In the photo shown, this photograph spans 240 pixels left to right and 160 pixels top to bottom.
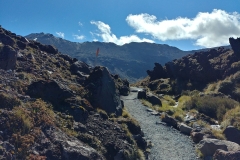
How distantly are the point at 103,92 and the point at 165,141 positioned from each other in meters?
5.39

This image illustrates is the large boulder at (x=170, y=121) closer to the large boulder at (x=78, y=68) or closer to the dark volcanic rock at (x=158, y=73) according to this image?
the large boulder at (x=78, y=68)

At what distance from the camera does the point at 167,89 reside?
39.5 meters

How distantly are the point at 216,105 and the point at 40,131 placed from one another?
18.6m

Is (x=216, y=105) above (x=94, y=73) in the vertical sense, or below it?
below

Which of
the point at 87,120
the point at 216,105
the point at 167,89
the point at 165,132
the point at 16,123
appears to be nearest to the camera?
the point at 16,123

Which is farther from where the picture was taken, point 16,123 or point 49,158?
point 16,123

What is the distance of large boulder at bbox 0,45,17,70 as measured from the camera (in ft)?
53.9

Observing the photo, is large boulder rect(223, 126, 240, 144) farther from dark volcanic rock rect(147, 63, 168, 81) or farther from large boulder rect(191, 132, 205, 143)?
dark volcanic rock rect(147, 63, 168, 81)

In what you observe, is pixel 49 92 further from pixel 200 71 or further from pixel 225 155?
pixel 200 71

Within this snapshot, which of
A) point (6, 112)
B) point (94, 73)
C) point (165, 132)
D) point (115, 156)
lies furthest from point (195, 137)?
point (6, 112)

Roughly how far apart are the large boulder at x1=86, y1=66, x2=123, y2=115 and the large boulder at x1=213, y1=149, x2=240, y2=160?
7.01m

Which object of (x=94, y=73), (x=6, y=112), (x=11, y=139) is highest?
(x=94, y=73)

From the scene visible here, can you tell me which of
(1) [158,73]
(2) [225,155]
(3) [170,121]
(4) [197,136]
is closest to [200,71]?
(1) [158,73]

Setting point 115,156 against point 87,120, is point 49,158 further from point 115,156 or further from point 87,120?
point 87,120
